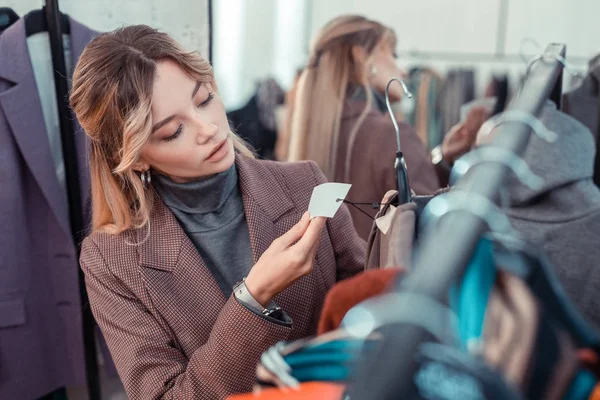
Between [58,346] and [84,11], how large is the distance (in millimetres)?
957

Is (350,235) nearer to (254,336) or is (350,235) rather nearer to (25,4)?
(254,336)

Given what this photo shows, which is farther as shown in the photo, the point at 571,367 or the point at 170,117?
the point at 170,117

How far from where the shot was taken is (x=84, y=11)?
1.84 metres

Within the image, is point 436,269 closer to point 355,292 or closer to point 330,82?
point 355,292

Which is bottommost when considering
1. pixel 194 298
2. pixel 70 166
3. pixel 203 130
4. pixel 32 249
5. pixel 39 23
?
pixel 32 249

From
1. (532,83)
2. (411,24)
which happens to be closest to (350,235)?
(532,83)

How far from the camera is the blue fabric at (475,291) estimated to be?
0.57 metres

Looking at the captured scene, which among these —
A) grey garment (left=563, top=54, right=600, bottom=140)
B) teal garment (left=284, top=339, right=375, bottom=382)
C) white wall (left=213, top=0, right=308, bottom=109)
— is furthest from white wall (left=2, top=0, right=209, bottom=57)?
white wall (left=213, top=0, right=308, bottom=109)

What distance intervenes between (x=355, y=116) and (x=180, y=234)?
2.97ft

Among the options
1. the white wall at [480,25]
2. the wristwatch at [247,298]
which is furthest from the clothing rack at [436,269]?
the white wall at [480,25]

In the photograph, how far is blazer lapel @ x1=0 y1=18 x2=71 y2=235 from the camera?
158cm

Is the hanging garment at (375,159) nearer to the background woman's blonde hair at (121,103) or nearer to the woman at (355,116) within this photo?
the woman at (355,116)

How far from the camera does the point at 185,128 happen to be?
113 centimetres

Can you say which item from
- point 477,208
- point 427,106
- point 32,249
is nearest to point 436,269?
point 477,208
